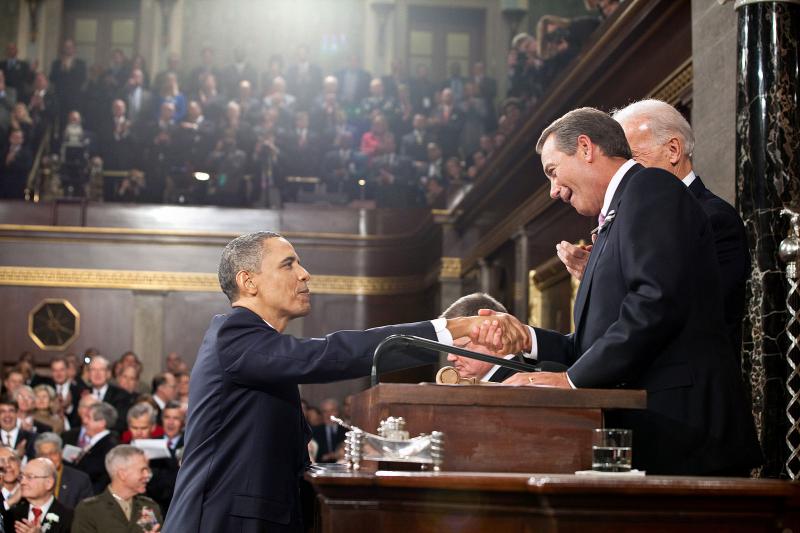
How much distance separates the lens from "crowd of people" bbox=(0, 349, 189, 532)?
6086mm

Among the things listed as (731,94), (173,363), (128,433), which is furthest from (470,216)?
(731,94)

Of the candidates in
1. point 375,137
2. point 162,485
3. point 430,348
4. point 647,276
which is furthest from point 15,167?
point 647,276

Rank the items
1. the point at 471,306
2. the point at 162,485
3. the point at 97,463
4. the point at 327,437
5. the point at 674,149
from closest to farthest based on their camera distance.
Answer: the point at 674,149 < the point at 471,306 < the point at 162,485 < the point at 97,463 < the point at 327,437

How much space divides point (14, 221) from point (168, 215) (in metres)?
1.81

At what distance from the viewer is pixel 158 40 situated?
64.3ft

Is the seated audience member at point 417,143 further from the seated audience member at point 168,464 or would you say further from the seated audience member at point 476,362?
the seated audience member at point 476,362

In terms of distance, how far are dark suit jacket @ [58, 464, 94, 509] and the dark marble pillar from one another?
3895 mm

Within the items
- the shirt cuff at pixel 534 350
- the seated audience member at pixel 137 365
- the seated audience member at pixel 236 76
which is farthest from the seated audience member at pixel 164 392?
the seated audience member at pixel 236 76

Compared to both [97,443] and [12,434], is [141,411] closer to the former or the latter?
[97,443]

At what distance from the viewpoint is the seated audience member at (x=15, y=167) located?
48.3 feet

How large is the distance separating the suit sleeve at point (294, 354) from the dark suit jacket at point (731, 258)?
783 mm

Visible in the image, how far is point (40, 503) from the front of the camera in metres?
6.15

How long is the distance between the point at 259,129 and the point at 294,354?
12.7 m

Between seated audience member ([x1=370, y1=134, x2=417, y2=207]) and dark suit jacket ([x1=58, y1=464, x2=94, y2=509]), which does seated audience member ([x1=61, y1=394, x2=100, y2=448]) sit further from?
seated audience member ([x1=370, y1=134, x2=417, y2=207])
